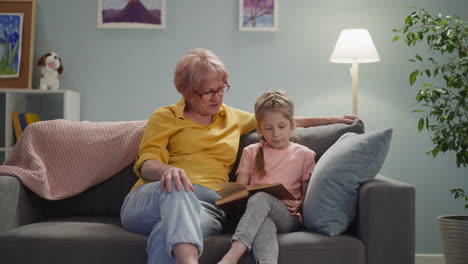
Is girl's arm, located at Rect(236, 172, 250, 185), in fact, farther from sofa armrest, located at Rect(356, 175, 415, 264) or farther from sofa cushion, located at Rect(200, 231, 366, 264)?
sofa armrest, located at Rect(356, 175, 415, 264)

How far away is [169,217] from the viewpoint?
1.73 m

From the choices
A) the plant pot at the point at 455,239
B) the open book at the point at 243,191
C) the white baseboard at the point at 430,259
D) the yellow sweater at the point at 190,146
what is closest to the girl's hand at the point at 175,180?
the open book at the point at 243,191

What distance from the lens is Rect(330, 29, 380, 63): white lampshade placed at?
3.33 m

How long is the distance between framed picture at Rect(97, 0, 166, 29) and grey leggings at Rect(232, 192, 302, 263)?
206cm

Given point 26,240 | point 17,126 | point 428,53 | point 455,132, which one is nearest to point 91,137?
point 26,240

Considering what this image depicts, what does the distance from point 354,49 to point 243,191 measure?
169 centimetres

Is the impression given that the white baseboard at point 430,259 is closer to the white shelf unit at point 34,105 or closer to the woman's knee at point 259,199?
the woman's knee at point 259,199

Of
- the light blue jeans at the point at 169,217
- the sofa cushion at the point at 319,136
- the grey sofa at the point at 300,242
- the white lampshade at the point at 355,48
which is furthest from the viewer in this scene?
the white lampshade at the point at 355,48

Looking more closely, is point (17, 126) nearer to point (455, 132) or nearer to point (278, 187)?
point (278, 187)

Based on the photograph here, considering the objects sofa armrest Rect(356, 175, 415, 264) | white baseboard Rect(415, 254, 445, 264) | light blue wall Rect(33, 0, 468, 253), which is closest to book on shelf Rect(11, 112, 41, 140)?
light blue wall Rect(33, 0, 468, 253)

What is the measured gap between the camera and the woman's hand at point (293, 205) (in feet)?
6.88

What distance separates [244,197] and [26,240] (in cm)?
78

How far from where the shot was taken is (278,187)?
1.92 m

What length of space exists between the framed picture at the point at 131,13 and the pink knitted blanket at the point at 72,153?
1335 millimetres
